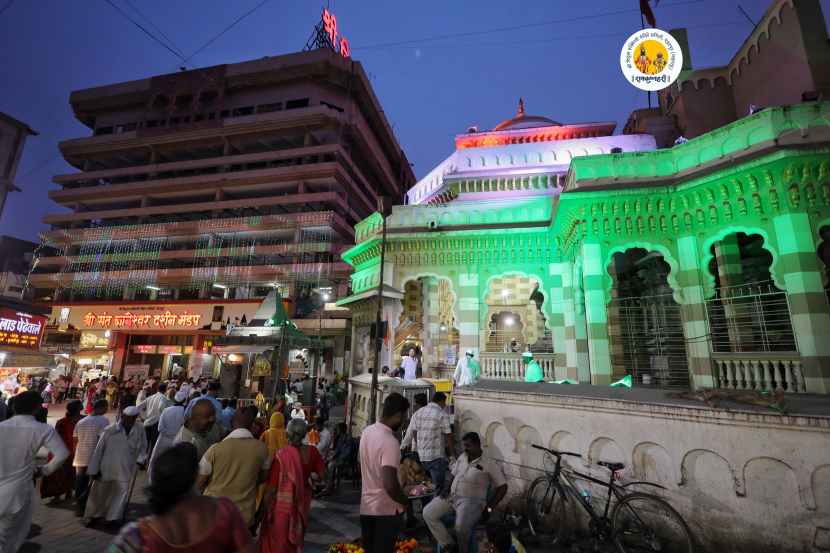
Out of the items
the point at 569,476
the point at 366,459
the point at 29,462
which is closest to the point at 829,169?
the point at 569,476

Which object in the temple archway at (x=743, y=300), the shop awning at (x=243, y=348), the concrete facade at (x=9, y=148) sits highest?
the concrete facade at (x=9, y=148)

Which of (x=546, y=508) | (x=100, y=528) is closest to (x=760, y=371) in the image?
(x=546, y=508)

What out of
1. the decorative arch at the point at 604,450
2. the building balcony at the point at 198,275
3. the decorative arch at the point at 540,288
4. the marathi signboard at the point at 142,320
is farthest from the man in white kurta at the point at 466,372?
the marathi signboard at the point at 142,320

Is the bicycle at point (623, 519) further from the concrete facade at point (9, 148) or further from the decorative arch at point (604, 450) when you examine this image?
the concrete facade at point (9, 148)

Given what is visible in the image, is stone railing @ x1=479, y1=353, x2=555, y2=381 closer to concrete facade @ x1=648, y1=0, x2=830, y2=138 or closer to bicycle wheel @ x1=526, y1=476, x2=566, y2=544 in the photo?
bicycle wheel @ x1=526, y1=476, x2=566, y2=544

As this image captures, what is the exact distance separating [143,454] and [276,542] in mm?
4012

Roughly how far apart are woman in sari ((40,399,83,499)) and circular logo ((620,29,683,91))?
21819 millimetres

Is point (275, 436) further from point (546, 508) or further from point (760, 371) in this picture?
point (760, 371)

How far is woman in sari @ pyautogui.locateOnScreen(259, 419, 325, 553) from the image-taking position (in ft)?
12.2

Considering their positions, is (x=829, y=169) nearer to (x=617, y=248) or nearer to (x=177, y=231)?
(x=617, y=248)

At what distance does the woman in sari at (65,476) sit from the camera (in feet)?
21.8

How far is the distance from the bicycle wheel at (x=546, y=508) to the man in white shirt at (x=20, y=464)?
5.82 meters

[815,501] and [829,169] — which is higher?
[829,169]

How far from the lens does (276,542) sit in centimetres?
369
